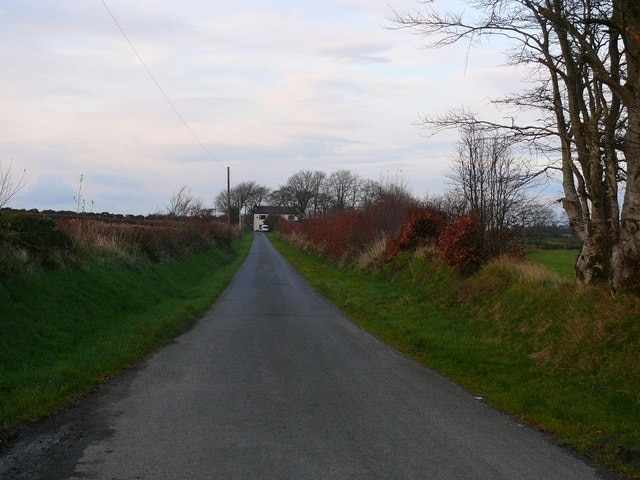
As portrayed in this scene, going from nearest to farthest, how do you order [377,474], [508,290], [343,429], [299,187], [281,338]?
[377,474] → [343,429] → [281,338] → [508,290] → [299,187]

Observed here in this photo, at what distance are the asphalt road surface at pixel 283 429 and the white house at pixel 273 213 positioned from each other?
116816 mm

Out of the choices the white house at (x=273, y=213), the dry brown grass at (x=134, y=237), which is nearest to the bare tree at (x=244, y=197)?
the white house at (x=273, y=213)

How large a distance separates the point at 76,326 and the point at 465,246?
1248 centimetres

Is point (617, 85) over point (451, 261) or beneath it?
over

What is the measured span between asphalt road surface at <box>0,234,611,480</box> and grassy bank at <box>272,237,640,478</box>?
1.67ft

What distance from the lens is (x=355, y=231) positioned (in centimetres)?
4209

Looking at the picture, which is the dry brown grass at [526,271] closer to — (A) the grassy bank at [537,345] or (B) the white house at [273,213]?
(A) the grassy bank at [537,345]

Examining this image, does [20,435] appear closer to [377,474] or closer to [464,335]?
[377,474]

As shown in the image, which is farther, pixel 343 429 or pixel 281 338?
pixel 281 338

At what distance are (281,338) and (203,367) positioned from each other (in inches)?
153

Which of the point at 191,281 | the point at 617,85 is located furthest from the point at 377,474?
the point at 191,281

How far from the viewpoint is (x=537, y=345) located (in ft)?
42.0

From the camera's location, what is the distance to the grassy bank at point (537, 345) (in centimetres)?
835

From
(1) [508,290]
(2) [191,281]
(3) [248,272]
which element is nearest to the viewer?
(1) [508,290]
